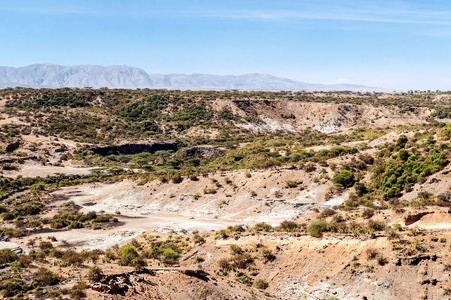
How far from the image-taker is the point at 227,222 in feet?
111

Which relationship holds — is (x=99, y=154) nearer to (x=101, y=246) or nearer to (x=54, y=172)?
(x=54, y=172)

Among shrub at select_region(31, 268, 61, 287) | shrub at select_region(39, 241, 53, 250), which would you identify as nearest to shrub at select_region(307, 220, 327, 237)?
shrub at select_region(31, 268, 61, 287)


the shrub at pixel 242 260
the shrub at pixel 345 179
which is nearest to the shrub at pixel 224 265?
the shrub at pixel 242 260

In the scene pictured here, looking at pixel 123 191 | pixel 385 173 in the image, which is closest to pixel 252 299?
pixel 385 173

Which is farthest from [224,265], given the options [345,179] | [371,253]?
[345,179]

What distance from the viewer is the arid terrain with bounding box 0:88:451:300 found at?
57.2 ft

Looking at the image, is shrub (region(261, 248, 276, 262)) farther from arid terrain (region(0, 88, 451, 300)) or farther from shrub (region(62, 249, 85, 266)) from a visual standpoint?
shrub (region(62, 249, 85, 266))

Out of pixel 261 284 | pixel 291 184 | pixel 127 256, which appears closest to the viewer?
pixel 261 284

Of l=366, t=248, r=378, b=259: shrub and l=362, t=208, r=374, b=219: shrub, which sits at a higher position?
l=362, t=208, r=374, b=219: shrub

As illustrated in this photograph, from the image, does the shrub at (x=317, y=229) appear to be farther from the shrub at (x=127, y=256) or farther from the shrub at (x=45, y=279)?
the shrub at (x=45, y=279)

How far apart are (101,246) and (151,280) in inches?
511

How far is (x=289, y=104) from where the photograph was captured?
124m

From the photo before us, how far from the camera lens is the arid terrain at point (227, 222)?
57.2 feet

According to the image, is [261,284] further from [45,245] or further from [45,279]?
[45,245]
